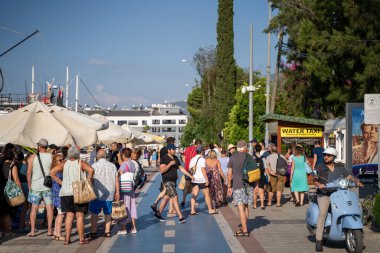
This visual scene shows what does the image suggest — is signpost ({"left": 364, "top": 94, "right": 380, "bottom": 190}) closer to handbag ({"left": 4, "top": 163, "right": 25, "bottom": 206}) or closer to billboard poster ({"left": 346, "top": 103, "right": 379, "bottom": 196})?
billboard poster ({"left": 346, "top": 103, "right": 379, "bottom": 196})

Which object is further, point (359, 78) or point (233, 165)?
point (359, 78)

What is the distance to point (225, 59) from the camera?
58.8 m

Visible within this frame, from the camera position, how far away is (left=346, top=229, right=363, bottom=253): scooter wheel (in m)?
9.38

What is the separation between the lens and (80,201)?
10.9m

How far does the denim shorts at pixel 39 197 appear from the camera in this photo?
12.1 meters

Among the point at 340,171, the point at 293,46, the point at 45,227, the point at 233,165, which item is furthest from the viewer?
the point at 293,46

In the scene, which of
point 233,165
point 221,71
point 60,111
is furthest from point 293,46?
point 221,71

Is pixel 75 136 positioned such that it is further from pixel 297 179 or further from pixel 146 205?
pixel 297 179

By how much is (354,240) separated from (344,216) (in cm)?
41

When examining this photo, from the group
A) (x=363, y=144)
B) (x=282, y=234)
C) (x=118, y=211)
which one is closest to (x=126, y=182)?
(x=118, y=211)

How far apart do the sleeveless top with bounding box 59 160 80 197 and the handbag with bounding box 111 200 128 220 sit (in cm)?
122

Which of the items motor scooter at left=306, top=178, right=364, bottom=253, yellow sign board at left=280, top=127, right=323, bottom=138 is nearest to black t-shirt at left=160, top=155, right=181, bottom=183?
motor scooter at left=306, top=178, right=364, bottom=253

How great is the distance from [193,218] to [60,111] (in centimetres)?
419

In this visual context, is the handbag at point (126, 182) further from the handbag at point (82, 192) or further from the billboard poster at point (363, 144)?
the billboard poster at point (363, 144)
